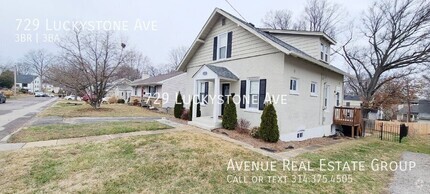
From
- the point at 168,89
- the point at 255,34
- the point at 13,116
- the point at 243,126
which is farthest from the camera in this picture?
the point at 168,89

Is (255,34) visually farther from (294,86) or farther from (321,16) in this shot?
(321,16)

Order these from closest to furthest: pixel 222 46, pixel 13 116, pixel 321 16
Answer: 1. pixel 222 46
2. pixel 13 116
3. pixel 321 16

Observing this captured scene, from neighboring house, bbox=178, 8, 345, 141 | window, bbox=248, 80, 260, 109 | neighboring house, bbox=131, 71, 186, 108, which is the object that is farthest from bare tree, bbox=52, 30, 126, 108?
window, bbox=248, 80, 260, 109

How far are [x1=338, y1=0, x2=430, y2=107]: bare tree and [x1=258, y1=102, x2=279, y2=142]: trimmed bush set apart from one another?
18839mm

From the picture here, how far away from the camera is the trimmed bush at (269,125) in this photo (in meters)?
9.00

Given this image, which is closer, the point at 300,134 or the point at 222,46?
the point at 300,134

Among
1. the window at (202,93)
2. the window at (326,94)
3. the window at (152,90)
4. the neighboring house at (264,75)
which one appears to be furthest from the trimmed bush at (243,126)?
the window at (152,90)

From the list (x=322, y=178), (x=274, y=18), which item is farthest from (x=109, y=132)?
(x=274, y=18)

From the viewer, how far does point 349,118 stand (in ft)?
47.1

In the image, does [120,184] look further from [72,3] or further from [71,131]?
[72,3]

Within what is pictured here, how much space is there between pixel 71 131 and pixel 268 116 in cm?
796

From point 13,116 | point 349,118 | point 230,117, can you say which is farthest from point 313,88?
point 13,116

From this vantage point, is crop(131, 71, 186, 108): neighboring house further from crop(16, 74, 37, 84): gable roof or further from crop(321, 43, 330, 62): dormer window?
crop(16, 74, 37, 84): gable roof

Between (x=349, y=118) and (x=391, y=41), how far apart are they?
664 inches
